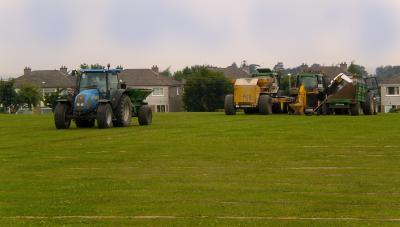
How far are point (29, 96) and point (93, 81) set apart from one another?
195ft

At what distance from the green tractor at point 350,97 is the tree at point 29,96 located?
51181 millimetres

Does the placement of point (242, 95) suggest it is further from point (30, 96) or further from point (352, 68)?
point (352, 68)

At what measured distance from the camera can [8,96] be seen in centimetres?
8600

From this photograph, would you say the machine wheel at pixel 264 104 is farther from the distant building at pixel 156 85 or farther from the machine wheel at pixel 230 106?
the distant building at pixel 156 85

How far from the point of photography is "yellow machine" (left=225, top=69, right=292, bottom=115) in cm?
4269

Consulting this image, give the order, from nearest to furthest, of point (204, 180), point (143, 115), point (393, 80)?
point (204, 180)
point (143, 115)
point (393, 80)

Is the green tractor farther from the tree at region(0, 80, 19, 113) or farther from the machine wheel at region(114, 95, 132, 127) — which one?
the tree at region(0, 80, 19, 113)

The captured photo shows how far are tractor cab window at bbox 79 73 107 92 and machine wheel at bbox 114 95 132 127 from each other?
83cm

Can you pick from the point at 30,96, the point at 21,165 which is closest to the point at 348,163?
the point at 21,165

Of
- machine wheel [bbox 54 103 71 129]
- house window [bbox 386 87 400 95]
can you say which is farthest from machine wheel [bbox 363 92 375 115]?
house window [bbox 386 87 400 95]

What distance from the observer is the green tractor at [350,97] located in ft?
138

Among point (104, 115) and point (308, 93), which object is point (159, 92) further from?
point (104, 115)

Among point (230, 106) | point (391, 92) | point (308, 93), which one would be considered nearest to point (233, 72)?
point (391, 92)

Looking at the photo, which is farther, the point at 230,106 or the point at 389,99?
the point at 389,99
